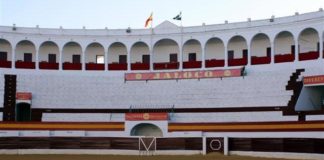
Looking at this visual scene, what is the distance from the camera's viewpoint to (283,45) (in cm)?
4141

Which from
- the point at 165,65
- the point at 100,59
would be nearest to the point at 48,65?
the point at 100,59

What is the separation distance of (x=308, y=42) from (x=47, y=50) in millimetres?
21979

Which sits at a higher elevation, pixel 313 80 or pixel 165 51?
pixel 165 51

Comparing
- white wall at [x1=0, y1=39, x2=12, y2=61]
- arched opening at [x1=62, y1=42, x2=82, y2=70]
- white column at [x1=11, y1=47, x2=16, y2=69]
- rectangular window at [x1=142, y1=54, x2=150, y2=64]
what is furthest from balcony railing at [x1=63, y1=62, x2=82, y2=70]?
rectangular window at [x1=142, y1=54, x2=150, y2=64]

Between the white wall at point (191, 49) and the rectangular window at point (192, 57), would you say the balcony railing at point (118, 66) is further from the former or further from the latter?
the rectangular window at point (192, 57)

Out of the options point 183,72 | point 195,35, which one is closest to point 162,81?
point 183,72

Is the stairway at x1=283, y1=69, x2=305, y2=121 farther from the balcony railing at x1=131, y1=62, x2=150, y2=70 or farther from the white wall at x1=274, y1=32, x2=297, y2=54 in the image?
the balcony railing at x1=131, y1=62, x2=150, y2=70

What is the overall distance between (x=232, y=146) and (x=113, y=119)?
11.6 m

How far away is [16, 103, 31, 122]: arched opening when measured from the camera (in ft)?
136

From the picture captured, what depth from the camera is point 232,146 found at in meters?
30.7

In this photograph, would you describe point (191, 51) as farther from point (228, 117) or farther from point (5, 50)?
point (5, 50)

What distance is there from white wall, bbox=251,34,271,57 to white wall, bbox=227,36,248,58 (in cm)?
77

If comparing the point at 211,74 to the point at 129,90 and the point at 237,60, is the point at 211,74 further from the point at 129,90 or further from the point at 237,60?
the point at 129,90

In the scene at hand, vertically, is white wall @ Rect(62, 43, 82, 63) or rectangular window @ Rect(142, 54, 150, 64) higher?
white wall @ Rect(62, 43, 82, 63)
